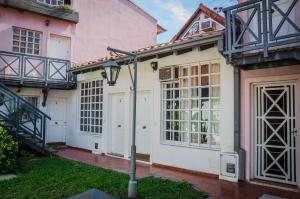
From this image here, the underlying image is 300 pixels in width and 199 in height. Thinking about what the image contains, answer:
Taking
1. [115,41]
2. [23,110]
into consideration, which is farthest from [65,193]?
[115,41]

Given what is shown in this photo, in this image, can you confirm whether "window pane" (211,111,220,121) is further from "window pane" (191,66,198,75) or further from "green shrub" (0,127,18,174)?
"green shrub" (0,127,18,174)

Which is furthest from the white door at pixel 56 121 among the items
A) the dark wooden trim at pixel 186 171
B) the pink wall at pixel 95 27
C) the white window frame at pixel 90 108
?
the dark wooden trim at pixel 186 171

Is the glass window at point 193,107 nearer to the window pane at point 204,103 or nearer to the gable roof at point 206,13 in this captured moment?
the window pane at point 204,103

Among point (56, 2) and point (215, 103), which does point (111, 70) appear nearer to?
point (215, 103)

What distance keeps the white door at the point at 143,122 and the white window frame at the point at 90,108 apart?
2.21m

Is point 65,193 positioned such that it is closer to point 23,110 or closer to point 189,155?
point 189,155

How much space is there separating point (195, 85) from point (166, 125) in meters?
1.68

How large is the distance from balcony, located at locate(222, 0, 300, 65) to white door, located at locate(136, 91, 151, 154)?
3961 mm

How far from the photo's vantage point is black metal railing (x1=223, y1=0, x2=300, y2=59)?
5.92 meters

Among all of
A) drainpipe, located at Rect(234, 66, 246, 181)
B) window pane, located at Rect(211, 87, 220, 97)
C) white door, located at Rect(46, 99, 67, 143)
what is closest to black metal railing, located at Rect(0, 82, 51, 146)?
white door, located at Rect(46, 99, 67, 143)

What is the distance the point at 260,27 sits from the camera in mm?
6102

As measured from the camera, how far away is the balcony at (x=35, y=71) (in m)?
11.8

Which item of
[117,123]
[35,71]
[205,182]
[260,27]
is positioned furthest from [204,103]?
[35,71]

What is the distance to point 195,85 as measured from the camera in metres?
8.51
